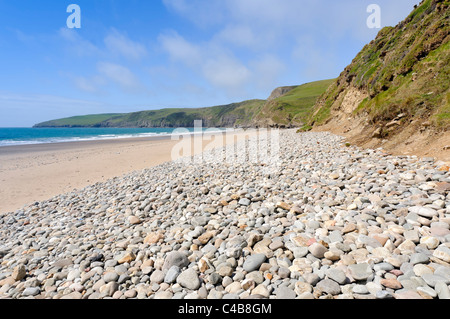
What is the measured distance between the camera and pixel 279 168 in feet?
27.7

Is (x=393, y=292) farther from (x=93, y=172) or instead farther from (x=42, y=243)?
(x=93, y=172)

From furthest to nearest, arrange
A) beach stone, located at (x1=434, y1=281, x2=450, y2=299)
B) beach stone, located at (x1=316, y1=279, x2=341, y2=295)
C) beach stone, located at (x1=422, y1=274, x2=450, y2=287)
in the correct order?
beach stone, located at (x1=316, y1=279, x2=341, y2=295)
beach stone, located at (x1=422, y1=274, x2=450, y2=287)
beach stone, located at (x1=434, y1=281, x2=450, y2=299)

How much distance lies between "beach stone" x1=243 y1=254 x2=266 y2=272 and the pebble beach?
0.02 metres

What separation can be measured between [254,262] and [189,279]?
945mm

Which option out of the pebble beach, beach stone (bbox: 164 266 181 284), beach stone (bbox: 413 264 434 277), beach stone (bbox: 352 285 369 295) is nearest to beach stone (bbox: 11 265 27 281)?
the pebble beach

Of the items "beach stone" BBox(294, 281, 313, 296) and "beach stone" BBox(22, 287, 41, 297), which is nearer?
"beach stone" BBox(294, 281, 313, 296)

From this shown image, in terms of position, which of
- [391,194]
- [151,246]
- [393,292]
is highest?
[391,194]

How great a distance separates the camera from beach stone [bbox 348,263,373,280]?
8.43 ft

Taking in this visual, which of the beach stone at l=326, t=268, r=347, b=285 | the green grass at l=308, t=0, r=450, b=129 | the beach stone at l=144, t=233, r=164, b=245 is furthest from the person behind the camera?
the green grass at l=308, t=0, r=450, b=129

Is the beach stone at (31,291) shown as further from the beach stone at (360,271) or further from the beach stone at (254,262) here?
the beach stone at (360,271)

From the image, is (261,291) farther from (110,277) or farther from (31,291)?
(31,291)

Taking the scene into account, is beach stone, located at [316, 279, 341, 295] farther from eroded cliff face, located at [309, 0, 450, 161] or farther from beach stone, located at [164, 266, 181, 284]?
eroded cliff face, located at [309, 0, 450, 161]
